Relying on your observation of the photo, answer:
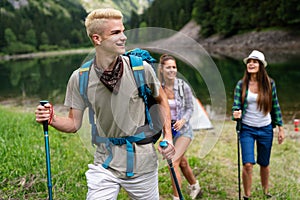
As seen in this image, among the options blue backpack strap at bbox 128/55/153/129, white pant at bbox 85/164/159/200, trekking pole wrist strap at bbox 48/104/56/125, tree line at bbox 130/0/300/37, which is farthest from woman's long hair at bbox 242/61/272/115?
tree line at bbox 130/0/300/37

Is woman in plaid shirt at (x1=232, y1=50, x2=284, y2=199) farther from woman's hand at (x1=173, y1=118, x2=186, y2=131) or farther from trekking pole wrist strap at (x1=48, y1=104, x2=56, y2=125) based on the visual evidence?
trekking pole wrist strap at (x1=48, y1=104, x2=56, y2=125)

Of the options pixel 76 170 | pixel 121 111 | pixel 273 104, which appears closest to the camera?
pixel 121 111

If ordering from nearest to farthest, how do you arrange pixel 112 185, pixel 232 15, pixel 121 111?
pixel 121 111
pixel 112 185
pixel 232 15

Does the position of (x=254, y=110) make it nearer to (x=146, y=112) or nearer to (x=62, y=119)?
(x=146, y=112)

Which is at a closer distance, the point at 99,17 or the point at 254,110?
the point at 99,17

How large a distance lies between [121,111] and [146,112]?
0.25 m

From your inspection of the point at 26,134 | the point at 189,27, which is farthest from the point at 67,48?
the point at 26,134

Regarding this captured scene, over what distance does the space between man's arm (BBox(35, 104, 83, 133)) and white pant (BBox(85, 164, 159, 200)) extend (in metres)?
0.41

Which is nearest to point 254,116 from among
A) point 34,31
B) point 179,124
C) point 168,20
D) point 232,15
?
point 179,124

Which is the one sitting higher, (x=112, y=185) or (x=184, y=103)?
(x=184, y=103)

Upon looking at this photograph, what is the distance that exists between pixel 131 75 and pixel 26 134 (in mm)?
6022

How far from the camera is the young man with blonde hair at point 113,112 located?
310cm

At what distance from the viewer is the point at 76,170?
6.14 m

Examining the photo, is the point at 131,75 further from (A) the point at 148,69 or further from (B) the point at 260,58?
(B) the point at 260,58
